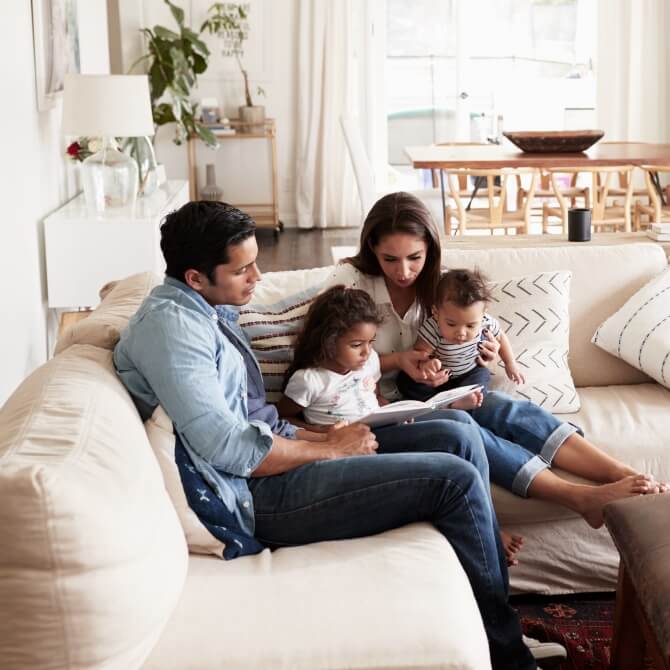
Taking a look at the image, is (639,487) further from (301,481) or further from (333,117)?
(333,117)

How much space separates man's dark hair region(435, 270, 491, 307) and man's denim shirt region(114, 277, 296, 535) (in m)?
0.73

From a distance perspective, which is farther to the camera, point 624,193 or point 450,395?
point 624,193

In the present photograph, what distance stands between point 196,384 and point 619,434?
1241mm

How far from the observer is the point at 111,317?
251cm

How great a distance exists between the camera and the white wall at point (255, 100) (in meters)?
8.29

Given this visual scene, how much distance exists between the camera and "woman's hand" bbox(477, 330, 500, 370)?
9.45 feet

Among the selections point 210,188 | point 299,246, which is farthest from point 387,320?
point 210,188

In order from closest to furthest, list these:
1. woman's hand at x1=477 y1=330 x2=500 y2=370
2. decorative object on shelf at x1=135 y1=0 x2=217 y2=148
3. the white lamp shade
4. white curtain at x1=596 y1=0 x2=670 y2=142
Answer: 1. woman's hand at x1=477 y1=330 x2=500 y2=370
2. the white lamp shade
3. decorative object on shelf at x1=135 y1=0 x2=217 y2=148
4. white curtain at x1=596 y1=0 x2=670 y2=142

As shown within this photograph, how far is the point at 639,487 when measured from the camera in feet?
8.24

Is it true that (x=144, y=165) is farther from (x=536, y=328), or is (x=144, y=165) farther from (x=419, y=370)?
(x=419, y=370)

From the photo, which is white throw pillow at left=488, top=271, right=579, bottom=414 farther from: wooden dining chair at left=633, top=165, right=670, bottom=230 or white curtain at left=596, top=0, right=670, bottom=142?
white curtain at left=596, top=0, right=670, bottom=142

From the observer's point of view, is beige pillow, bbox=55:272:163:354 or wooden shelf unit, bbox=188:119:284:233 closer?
beige pillow, bbox=55:272:163:354

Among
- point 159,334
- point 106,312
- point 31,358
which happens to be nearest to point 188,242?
point 159,334

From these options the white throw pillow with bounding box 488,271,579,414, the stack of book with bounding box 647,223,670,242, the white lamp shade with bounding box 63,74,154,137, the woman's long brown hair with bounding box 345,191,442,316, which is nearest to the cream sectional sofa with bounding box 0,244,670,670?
the woman's long brown hair with bounding box 345,191,442,316
